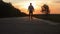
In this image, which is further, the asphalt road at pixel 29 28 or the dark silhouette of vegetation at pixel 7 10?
the dark silhouette of vegetation at pixel 7 10

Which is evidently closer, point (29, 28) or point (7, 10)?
point (29, 28)

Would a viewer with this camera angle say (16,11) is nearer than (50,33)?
No

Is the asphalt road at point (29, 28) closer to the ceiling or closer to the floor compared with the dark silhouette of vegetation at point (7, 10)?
closer to the floor

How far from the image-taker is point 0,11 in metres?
41.4

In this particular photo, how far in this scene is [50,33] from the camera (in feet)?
42.5

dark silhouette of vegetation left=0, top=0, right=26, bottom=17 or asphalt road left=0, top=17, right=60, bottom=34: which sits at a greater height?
dark silhouette of vegetation left=0, top=0, right=26, bottom=17

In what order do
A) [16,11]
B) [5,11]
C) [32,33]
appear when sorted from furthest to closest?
[16,11], [5,11], [32,33]

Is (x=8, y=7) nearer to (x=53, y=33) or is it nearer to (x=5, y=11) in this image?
(x=5, y=11)

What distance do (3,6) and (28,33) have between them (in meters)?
29.2

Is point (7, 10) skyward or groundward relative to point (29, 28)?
skyward

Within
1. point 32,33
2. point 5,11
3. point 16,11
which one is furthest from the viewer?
point 16,11

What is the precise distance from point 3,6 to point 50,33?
29319 millimetres

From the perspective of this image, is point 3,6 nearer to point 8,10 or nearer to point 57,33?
point 8,10

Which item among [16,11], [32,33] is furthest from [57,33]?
[16,11]
